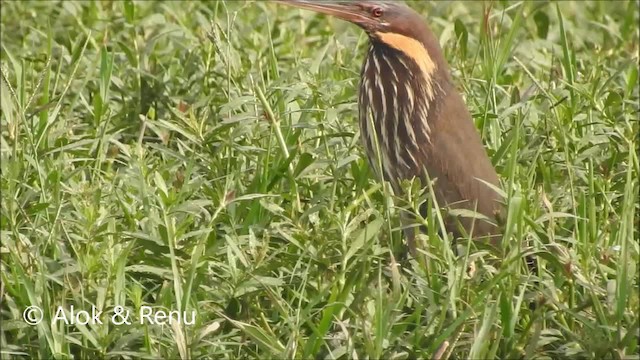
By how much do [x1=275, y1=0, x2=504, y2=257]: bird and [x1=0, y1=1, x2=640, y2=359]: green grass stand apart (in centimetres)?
12

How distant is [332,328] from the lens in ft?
13.7

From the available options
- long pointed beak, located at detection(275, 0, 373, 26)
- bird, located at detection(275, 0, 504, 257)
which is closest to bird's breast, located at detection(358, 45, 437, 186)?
bird, located at detection(275, 0, 504, 257)

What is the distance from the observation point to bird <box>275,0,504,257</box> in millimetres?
4938

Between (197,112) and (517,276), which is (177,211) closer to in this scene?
(517,276)

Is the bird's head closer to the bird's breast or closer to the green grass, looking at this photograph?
the bird's breast

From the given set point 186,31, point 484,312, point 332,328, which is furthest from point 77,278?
point 186,31

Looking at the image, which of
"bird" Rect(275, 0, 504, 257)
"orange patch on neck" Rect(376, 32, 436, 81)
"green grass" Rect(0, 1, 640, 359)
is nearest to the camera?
"green grass" Rect(0, 1, 640, 359)

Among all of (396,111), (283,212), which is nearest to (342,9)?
(396,111)

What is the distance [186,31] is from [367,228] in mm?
2380

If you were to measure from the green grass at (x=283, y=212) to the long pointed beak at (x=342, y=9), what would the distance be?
0.83ft

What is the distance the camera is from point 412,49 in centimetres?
510

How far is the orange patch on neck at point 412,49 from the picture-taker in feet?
16.7

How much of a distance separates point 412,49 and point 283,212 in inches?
30.7

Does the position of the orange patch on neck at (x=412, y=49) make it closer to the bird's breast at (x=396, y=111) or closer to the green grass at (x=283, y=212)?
the bird's breast at (x=396, y=111)
